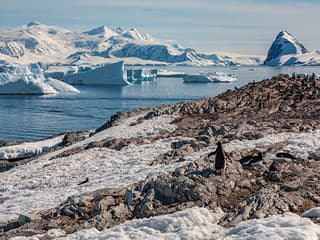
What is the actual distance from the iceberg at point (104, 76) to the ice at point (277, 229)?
12049 centimetres

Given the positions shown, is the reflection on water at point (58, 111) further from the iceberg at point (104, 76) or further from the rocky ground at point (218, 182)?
the rocky ground at point (218, 182)

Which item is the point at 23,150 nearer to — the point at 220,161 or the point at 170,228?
the point at 220,161

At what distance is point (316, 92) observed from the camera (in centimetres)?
3216

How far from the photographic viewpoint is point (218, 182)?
617 inches

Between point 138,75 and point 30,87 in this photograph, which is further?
point 138,75

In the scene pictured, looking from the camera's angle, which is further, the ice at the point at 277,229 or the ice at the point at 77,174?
the ice at the point at 77,174

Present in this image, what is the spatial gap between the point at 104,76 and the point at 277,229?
127231 millimetres

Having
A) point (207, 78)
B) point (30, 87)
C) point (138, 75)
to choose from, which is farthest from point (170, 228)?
point (138, 75)

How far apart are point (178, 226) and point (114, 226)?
73.5 inches

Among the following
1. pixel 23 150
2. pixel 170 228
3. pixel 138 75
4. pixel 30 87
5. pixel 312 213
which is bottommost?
pixel 30 87

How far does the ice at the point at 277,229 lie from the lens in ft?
35.9

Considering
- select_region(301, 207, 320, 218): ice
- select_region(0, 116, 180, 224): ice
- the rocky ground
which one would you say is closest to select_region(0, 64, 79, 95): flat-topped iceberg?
select_region(0, 116, 180, 224): ice

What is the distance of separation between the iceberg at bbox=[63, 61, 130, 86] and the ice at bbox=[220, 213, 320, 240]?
120 metres

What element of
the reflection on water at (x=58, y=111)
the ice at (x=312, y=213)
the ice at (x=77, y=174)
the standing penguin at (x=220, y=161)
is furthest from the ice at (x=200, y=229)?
the reflection on water at (x=58, y=111)
